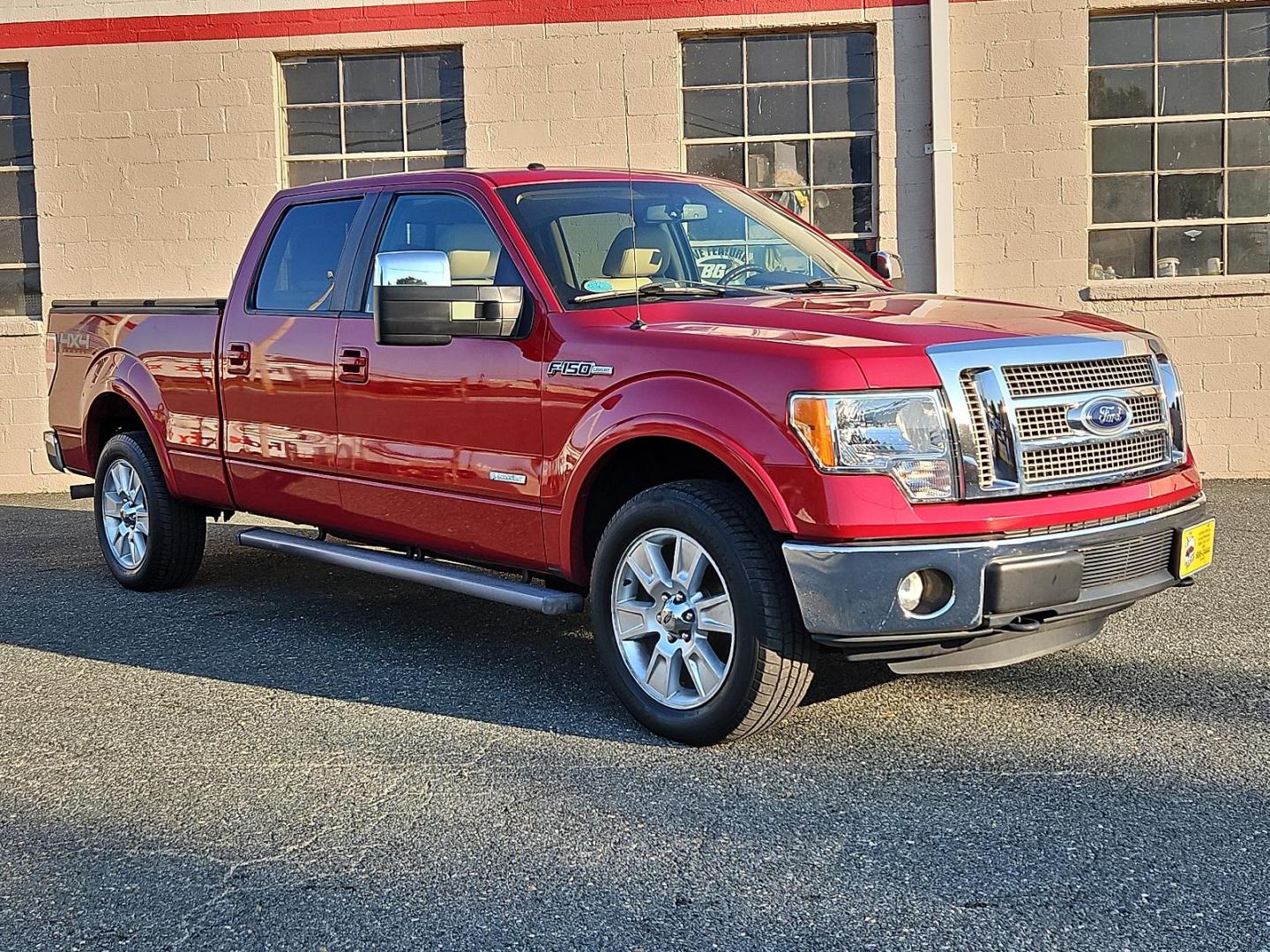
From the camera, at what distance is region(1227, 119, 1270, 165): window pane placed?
11172 millimetres

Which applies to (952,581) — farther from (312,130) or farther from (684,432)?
(312,130)

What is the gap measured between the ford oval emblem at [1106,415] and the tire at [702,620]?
104cm

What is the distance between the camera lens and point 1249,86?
11.1 metres

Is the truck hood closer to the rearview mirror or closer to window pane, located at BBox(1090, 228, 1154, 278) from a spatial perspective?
the rearview mirror

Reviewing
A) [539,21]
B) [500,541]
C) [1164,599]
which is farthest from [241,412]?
[539,21]

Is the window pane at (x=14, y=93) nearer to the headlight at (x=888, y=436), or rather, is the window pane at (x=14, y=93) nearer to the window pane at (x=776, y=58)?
the window pane at (x=776, y=58)

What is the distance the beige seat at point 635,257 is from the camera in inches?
212

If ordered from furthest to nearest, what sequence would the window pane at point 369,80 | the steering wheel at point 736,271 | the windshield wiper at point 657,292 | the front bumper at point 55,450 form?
the window pane at point 369,80, the front bumper at point 55,450, the steering wheel at point 736,271, the windshield wiper at point 657,292

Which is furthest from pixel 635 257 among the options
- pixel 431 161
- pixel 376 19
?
pixel 376 19

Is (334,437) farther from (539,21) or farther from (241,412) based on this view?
(539,21)

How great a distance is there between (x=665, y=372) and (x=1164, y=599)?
328 cm

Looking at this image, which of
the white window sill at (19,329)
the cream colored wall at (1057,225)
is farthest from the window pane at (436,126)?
the cream colored wall at (1057,225)

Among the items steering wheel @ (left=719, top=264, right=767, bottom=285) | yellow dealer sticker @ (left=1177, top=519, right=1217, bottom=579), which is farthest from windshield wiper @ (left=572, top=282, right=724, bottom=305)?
yellow dealer sticker @ (left=1177, top=519, right=1217, bottom=579)

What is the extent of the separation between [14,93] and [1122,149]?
354 inches
